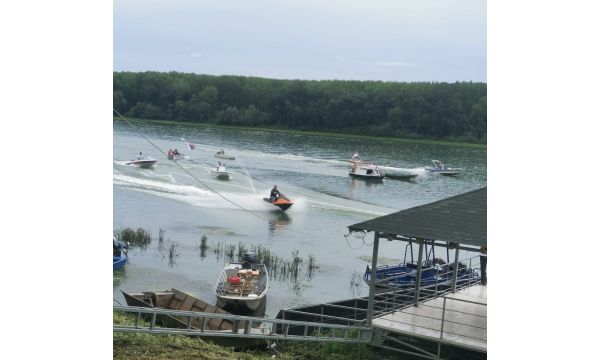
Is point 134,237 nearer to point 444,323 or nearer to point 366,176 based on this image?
point 366,176

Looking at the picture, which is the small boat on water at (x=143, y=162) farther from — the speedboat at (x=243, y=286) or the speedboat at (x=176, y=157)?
the speedboat at (x=243, y=286)

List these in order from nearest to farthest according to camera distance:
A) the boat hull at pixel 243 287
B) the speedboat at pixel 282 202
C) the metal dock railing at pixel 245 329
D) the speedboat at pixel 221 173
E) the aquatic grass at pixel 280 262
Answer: the metal dock railing at pixel 245 329
the boat hull at pixel 243 287
the aquatic grass at pixel 280 262
the speedboat at pixel 282 202
the speedboat at pixel 221 173

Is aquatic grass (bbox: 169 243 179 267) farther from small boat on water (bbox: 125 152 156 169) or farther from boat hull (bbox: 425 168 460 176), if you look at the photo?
boat hull (bbox: 425 168 460 176)

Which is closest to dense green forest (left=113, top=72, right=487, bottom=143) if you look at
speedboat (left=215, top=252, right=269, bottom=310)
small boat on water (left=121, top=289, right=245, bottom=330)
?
speedboat (left=215, top=252, right=269, bottom=310)

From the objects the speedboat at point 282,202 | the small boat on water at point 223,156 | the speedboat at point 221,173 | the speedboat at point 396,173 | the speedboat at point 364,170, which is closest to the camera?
the speedboat at point 396,173

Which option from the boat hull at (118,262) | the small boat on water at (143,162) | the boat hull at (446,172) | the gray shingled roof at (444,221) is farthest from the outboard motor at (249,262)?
the gray shingled roof at (444,221)

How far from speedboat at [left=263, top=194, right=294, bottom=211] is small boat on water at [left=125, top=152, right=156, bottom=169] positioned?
2015 mm

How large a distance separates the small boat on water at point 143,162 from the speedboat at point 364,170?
3.23 meters

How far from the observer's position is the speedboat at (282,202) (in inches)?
573

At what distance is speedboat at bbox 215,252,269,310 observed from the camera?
845 cm

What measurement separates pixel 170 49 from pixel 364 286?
5216mm
